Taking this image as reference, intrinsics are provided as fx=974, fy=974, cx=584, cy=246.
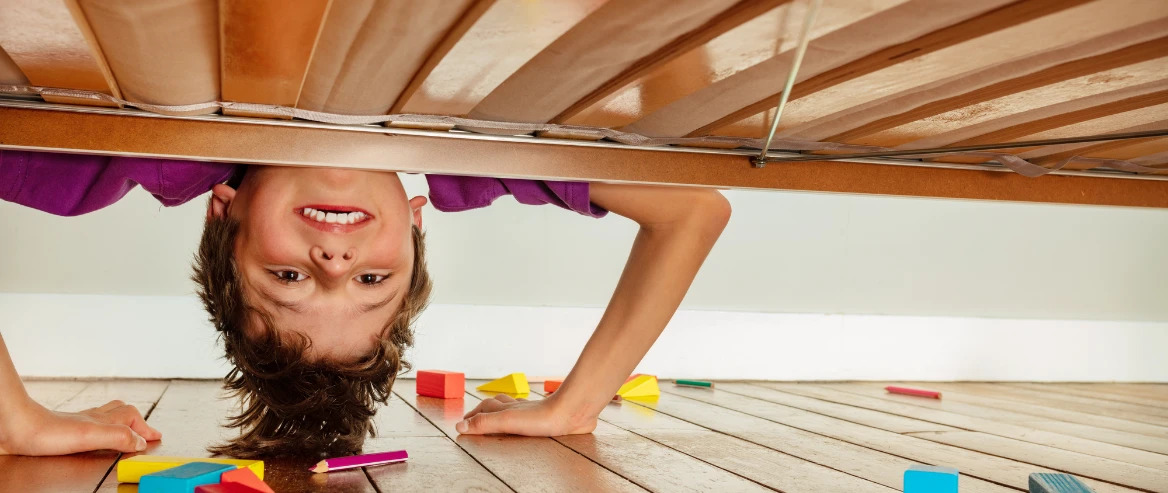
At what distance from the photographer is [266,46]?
82 cm

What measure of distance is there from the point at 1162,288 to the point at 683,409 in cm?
206

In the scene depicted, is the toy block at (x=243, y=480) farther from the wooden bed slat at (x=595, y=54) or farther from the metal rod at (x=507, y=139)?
the wooden bed slat at (x=595, y=54)

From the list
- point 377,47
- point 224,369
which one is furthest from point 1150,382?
point 377,47

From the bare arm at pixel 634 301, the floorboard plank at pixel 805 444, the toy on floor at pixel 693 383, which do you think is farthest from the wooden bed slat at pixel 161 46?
the toy on floor at pixel 693 383

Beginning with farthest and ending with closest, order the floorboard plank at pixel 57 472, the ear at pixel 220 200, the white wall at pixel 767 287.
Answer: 1. the white wall at pixel 767 287
2. the ear at pixel 220 200
3. the floorboard plank at pixel 57 472

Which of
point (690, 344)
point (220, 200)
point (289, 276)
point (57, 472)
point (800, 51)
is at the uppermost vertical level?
point (800, 51)

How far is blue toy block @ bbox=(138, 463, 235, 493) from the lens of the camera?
90 cm

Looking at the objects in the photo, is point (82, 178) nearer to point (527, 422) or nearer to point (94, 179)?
point (94, 179)

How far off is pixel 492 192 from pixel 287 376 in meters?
0.40

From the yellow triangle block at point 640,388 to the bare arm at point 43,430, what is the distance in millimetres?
1023

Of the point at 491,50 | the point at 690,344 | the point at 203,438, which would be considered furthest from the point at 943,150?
the point at 690,344

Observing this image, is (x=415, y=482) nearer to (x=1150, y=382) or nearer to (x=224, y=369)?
(x=224, y=369)

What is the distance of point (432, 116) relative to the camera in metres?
1.01

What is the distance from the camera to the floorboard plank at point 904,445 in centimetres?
118
